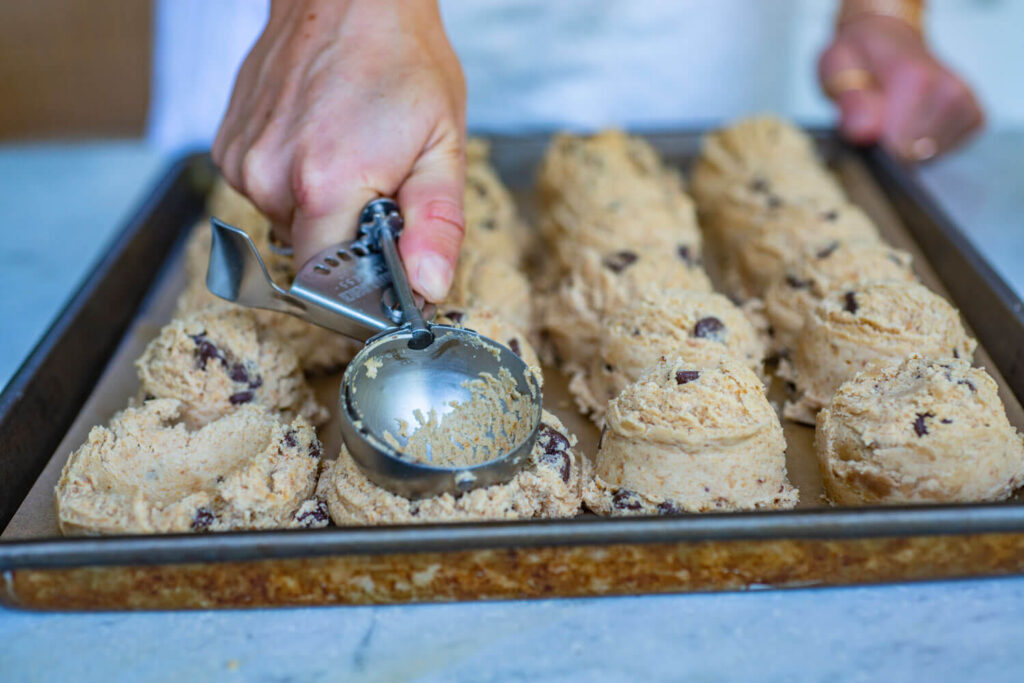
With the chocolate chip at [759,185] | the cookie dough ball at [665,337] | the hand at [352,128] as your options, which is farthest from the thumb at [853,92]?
the hand at [352,128]

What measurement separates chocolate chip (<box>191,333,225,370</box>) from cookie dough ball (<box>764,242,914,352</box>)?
3.81 feet

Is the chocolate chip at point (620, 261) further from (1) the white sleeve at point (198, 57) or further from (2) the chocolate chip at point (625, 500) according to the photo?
(1) the white sleeve at point (198, 57)

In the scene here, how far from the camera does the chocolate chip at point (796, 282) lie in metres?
2.04

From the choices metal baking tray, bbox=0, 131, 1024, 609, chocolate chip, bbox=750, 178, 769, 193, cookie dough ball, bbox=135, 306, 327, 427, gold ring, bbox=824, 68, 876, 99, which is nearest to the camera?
metal baking tray, bbox=0, 131, 1024, 609

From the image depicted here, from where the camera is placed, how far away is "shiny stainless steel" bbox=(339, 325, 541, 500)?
1.35m

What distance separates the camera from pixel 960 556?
1.29 meters

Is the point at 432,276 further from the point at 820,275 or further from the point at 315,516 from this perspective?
the point at 820,275

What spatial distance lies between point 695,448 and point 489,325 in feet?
1.69

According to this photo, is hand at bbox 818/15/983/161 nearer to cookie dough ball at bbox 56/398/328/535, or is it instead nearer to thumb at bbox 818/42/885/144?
thumb at bbox 818/42/885/144

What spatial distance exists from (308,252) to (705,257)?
1240mm

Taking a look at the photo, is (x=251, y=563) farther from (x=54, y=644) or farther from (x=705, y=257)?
(x=705, y=257)

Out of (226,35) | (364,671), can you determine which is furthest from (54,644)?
(226,35)

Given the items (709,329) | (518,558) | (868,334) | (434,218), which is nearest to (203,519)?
(518,558)

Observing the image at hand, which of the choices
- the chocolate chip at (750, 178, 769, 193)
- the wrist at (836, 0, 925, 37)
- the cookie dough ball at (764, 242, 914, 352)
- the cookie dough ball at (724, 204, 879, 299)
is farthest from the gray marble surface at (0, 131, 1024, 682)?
the wrist at (836, 0, 925, 37)
